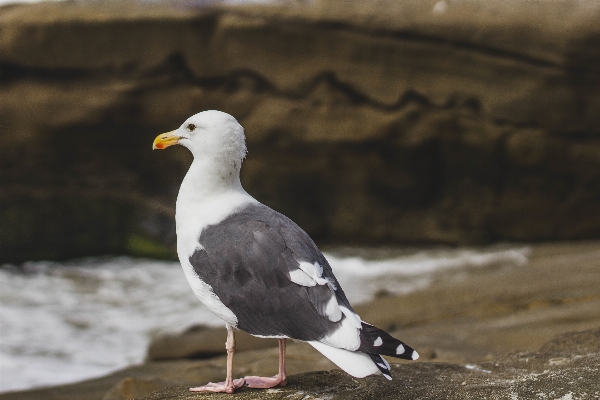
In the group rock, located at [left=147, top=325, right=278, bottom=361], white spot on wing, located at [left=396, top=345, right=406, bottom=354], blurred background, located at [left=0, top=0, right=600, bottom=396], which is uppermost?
blurred background, located at [left=0, top=0, right=600, bottom=396]

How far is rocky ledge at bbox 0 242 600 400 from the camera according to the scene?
259cm

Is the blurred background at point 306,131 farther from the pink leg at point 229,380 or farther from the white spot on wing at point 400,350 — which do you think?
the white spot on wing at point 400,350

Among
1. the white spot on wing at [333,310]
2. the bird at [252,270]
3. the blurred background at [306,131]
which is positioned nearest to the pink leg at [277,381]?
the bird at [252,270]

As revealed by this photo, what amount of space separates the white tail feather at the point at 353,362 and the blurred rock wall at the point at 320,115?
191 inches

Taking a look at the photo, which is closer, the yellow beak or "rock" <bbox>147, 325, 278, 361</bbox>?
the yellow beak

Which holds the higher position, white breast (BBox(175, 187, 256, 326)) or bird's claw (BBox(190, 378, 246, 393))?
white breast (BBox(175, 187, 256, 326))

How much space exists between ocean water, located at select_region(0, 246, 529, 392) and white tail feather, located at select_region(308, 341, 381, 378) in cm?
295

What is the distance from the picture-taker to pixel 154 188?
7688 mm

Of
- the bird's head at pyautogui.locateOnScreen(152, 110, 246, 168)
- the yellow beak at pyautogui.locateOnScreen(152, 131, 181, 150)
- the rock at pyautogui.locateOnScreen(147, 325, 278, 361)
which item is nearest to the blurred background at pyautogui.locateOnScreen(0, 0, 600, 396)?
the rock at pyautogui.locateOnScreen(147, 325, 278, 361)

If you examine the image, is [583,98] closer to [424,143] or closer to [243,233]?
[424,143]

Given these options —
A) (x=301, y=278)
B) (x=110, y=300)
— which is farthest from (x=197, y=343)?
(x=301, y=278)

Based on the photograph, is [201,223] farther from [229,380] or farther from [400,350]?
[400,350]

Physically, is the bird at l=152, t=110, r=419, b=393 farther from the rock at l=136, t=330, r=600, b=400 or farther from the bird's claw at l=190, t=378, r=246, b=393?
the rock at l=136, t=330, r=600, b=400

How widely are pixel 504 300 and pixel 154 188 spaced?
3943 millimetres
